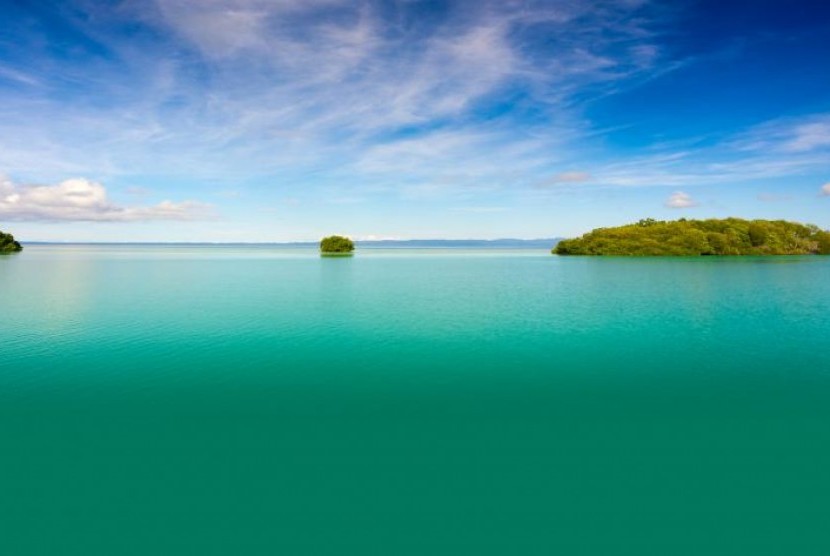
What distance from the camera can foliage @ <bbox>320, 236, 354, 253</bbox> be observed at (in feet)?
526

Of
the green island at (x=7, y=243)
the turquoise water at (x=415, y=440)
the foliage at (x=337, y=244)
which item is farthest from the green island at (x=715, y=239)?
the green island at (x=7, y=243)

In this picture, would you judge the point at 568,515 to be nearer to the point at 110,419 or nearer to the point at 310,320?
the point at 110,419

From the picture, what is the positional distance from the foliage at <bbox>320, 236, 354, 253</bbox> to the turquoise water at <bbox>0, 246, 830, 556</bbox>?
430ft

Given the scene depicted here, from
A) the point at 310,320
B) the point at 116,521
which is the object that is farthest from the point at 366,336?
the point at 116,521

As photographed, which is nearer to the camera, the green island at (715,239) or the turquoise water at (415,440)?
the turquoise water at (415,440)

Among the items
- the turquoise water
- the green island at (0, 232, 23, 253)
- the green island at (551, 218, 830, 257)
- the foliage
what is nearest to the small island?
the foliage

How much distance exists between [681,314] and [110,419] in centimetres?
3651

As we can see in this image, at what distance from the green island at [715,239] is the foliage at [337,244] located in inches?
3118

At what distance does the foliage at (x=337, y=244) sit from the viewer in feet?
526

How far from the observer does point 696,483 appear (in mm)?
11680

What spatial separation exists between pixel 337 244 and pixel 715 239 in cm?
11618

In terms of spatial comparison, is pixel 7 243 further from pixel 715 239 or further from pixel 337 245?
pixel 715 239

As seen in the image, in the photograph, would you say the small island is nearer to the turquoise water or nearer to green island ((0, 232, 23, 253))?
green island ((0, 232, 23, 253))

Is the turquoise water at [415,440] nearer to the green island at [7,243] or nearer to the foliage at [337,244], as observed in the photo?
the foliage at [337,244]
